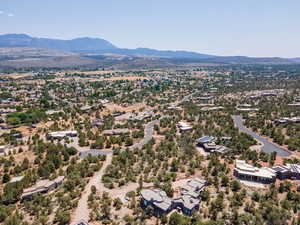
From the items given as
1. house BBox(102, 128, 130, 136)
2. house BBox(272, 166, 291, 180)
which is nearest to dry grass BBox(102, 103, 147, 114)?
house BBox(102, 128, 130, 136)

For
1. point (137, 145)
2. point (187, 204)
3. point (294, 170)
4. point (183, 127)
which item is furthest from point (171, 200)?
point (183, 127)

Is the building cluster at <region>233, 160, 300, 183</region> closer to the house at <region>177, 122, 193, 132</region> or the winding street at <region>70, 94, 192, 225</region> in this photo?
the winding street at <region>70, 94, 192, 225</region>

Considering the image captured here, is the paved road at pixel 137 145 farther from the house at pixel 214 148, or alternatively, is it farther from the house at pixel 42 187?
the house at pixel 214 148

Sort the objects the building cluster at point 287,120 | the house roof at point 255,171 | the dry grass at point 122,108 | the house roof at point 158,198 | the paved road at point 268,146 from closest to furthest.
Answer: the house roof at point 158,198, the house roof at point 255,171, the paved road at point 268,146, the building cluster at point 287,120, the dry grass at point 122,108

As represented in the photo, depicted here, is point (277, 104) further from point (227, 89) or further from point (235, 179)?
point (235, 179)

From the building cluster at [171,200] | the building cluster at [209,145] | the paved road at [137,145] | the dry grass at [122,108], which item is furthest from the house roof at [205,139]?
the dry grass at [122,108]

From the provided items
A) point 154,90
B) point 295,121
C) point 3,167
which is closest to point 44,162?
point 3,167
